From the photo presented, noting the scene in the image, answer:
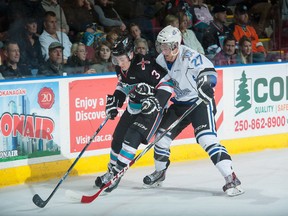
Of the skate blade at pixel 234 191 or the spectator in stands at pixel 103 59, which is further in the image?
the spectator in stands at pixel 103 59

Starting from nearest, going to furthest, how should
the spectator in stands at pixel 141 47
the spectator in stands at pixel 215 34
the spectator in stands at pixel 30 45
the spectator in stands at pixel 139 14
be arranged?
the spectator in stands at pixel 30 45
the spectator in stands at pixel 141 47
the spectator in stands at pixel 139 14
the spectator in stands at pixel 215 34

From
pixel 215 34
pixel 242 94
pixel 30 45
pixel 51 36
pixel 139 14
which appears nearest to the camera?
pixel 30 45

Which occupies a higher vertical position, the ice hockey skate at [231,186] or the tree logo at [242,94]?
the tree logo at [242,94]

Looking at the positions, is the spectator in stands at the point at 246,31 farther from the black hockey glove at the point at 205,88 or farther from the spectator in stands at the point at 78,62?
the black hockey glove at the point at 205,88

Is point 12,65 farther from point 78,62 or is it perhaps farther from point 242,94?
point 242,94

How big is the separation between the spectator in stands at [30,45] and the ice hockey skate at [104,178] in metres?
1.14

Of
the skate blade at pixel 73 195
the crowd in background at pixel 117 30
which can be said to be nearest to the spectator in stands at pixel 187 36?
the crowd in background at pixel 117 30

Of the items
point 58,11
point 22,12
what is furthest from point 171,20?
point 22,12

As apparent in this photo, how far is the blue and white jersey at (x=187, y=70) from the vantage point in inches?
244

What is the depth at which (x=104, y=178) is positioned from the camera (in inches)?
258

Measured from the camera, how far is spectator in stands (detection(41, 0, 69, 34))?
7.44m

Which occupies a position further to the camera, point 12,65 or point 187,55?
point 12,65

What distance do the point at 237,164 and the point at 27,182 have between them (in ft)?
6.19

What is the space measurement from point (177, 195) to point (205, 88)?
2.86 ft
